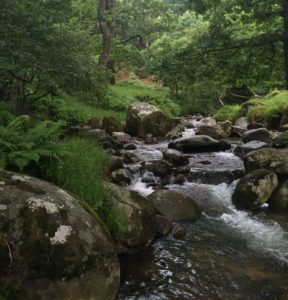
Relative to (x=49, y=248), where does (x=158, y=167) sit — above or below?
below

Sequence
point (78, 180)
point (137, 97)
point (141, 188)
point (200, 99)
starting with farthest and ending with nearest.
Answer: point (200, 99)
point (137, 97)
point (141, 188)
point (78, 180)

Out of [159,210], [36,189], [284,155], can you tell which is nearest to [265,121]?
[284,155]

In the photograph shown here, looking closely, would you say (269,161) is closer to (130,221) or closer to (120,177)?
(120,177)

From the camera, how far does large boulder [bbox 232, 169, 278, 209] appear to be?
27.6ft

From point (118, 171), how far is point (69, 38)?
363 cm

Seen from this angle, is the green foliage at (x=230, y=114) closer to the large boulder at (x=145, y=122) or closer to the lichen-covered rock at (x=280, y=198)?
the large boulder at (x=145, y=122)

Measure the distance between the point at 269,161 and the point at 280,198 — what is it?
121 cm

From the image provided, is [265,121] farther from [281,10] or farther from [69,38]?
[69,38]

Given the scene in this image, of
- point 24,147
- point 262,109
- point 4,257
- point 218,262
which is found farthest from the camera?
point 262,109

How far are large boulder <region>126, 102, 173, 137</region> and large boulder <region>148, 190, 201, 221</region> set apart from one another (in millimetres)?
8872

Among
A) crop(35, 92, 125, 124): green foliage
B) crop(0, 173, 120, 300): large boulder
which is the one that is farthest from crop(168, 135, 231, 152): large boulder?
crop(0, 173, 120, 300): large boulder

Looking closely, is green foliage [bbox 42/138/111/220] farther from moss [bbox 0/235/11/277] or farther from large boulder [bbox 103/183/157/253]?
moss [bbox 0/235/11/277]

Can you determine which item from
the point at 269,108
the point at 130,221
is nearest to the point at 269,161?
the point at 130,221

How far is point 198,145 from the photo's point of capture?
1310cm
